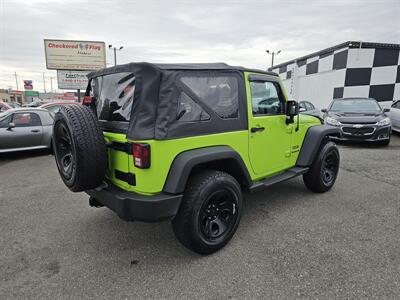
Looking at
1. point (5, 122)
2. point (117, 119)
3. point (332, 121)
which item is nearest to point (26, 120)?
point (5, 122)

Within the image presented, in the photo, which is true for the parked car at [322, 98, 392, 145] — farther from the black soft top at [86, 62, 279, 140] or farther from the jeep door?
the black soft top at [86, 62, 279, 140]

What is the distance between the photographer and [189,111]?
2213mm

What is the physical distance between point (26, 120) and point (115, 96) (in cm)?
522

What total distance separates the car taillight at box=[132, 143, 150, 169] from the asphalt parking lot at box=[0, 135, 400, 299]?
0.92m

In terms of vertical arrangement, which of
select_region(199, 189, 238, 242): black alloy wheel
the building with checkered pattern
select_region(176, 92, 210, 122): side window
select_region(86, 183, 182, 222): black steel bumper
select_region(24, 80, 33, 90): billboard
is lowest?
select_region(199, 189, 238, 242): black alloy wheel

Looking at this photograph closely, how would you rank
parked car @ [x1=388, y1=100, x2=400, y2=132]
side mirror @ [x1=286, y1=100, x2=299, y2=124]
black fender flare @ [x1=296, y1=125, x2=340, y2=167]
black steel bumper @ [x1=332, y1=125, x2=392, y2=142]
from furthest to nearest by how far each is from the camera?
parked car @ [x1=388, y1=100, x2=400, y2=132] → black steel bumper @ [x1=332, y1=125, x2=392, y2=142] → black fender flare @ [x1=296, y1=125, x2=340, y2=167] → side mirror @ [x1=286, y1=100, x2=299, y2=124]

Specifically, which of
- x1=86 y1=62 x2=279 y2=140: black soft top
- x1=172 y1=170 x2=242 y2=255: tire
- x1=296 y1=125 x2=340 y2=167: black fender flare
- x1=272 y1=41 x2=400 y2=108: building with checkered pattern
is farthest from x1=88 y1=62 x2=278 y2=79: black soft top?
x1=272 y1=41 x2=400 y2=108: building with checkered pattern

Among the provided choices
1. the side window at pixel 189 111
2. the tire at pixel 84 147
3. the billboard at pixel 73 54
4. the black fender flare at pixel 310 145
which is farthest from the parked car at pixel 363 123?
the billboard at pixel 73 54

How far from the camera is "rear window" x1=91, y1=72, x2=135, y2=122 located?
7.27 feet

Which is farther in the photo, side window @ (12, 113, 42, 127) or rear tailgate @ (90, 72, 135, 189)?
side window @ (12, 113, 42, 127)

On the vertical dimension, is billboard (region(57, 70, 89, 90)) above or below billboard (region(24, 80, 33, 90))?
below

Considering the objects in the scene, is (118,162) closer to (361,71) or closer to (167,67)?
(167,67)

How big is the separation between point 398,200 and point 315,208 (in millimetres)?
1252

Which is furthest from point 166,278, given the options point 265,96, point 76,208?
point 265,96
